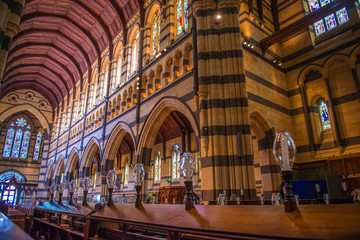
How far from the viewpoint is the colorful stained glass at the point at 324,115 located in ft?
33.7

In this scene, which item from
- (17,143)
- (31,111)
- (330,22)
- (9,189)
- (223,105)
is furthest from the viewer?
(31,111)

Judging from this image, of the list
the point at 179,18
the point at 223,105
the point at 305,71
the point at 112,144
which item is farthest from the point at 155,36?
the point at 305,71

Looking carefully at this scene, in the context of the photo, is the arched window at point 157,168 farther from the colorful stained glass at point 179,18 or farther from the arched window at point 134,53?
the colorful stained glass at point 179,18

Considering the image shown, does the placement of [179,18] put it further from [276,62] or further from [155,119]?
[276,62]

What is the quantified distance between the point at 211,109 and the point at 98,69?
12.8 meters

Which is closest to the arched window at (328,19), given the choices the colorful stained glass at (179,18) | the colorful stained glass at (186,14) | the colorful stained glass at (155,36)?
the colorful stained glass at (186,14)

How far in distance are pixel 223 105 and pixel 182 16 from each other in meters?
5.43

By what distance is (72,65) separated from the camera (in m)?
21.9

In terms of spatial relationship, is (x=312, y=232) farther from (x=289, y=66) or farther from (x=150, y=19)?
(x=150, y=19)

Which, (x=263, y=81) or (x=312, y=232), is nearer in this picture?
(x=312, y=232)

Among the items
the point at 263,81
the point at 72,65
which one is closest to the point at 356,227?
the point at 263,81

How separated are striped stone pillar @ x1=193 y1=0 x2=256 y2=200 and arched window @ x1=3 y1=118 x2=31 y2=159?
2658cm

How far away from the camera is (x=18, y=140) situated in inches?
1062

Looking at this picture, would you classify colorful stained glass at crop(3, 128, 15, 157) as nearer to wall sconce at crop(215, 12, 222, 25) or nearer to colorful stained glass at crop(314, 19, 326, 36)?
wall sconce at crop(215, 12, 222, 25)
